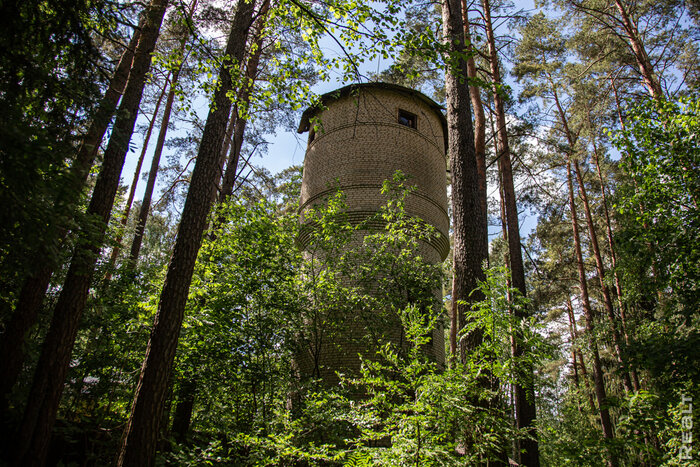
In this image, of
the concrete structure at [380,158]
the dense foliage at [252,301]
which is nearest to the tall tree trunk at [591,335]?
the dense foliage at [252,301]

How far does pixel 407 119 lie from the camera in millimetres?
11562

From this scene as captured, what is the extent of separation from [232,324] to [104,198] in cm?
238

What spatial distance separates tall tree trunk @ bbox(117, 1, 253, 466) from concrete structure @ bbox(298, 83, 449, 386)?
448 centimetres

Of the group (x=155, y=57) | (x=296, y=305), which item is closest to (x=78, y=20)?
(x=155, y=57)

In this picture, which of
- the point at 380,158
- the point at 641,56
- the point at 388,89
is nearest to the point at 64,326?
the point at 380,158

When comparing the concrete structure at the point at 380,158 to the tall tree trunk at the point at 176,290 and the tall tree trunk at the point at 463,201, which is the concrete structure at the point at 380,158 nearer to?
the tall tree trunk at the point at 463,201

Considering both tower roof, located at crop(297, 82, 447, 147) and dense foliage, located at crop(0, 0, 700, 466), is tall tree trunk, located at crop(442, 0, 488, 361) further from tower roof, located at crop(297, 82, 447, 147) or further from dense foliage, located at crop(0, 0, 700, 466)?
tower roof, located at crop(297, 82, 447, 147)

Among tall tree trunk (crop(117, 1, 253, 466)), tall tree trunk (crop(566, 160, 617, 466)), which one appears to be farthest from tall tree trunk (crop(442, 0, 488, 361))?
tall tree trunk (crop(566, 160, 617, 466))

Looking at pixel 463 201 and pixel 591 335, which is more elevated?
pixel 463 201

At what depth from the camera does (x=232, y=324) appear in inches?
217

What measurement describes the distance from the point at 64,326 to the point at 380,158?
745cm

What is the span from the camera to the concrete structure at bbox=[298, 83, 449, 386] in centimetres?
992

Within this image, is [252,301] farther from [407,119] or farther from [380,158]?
[407,119]

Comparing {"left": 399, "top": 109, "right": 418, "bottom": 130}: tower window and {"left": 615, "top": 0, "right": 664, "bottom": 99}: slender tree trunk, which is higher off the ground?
{"left": 615, "top": 0, "right": 664, "bottom": 99}: slender tree trunk
